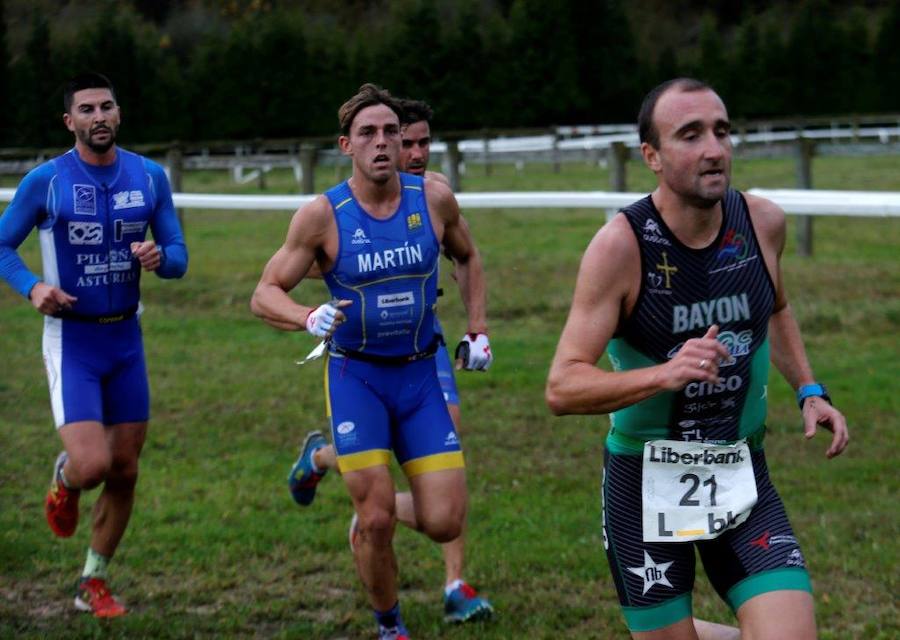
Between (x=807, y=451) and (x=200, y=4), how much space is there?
6794cm

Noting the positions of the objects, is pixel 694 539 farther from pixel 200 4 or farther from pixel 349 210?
pixel 200 4

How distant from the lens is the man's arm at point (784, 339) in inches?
182

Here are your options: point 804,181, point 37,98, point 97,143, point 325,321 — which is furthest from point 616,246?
point 37,98

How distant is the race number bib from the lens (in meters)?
4.41

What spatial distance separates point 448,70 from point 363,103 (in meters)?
44.9

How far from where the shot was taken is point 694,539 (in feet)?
Answer: 14.5

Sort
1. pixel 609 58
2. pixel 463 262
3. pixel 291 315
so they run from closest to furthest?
pixel 291 315
pixel 463 262
pixel 609 58

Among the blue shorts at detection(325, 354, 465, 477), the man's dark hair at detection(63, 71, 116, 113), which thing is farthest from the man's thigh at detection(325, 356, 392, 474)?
the man's dark hair at detection(63, 71, 116, 113)

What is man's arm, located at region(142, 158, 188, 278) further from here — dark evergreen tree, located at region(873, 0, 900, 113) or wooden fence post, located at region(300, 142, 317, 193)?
dark evergreen tree, located at region(873, 0, 900, 113)

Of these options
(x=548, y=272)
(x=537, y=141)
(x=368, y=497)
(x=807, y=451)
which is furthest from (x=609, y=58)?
(x=368, y=497)

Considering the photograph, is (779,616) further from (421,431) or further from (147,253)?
(147,253)

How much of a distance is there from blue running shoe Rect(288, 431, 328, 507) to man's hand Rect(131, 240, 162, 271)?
4.71 feet

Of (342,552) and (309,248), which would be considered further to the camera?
(342,552)

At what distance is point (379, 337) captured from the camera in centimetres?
639
